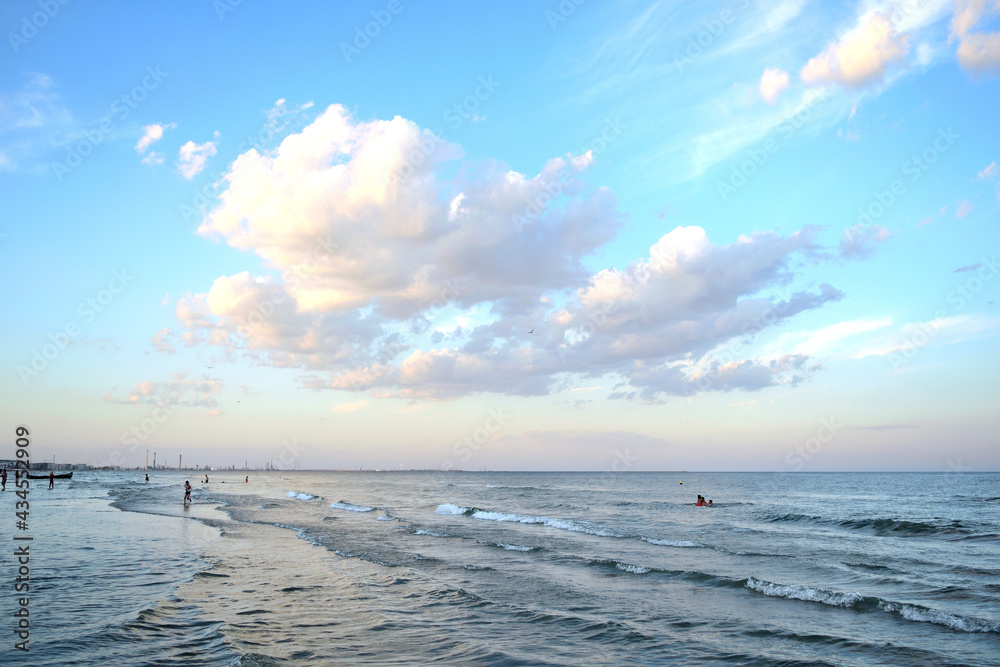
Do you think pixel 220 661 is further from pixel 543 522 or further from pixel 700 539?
pixel 543 522

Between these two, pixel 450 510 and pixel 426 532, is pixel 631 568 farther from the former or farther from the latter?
pixel 450 510

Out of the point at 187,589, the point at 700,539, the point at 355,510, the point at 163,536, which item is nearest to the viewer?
the point at 187,589

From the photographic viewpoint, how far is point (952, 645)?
12555mm

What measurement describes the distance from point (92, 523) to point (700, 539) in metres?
33.3

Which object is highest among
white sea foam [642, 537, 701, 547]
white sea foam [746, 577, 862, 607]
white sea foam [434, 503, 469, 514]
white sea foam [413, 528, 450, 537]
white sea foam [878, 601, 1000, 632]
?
white sea foam [878, 601, 1000, 632]

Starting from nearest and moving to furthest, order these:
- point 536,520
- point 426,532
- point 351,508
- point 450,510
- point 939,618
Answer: point 939,618 < point 426,532 < point 536,520 < point 450,510 < point 351,508

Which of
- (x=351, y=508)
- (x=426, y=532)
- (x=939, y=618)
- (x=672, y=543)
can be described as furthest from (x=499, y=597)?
(x=351, y=508)

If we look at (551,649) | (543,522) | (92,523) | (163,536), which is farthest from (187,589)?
(543,522)

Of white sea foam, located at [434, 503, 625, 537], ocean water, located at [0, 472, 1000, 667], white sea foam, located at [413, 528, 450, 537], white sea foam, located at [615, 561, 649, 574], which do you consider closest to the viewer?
ocean water, located at [0, 472, 1000, 667]

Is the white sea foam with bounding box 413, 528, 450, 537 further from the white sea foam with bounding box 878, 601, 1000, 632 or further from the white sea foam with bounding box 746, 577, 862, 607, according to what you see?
the white sea foam with bounding box 878, 601, 1000, 632

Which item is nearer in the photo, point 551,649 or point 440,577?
point 551,649

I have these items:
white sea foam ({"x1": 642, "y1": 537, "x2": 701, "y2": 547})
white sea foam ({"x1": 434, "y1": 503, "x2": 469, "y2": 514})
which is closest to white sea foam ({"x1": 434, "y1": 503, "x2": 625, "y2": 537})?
white sea foam ({"x1": 434, "y1": 503, "x2": 469, "y2": 514})

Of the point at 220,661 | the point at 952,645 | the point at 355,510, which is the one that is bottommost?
the point at 355,510

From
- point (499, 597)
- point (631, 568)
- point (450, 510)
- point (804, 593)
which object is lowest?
point (450, 510)
